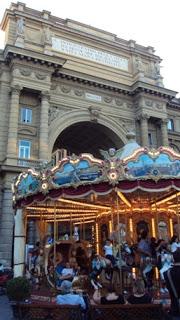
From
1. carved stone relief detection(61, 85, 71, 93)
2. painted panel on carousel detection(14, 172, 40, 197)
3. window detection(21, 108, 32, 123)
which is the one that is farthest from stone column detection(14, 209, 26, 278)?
carved stone relief detection(61, 85, 71, 93)

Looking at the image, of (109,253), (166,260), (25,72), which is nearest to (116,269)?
(109,253)

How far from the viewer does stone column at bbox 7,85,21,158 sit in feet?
75.7

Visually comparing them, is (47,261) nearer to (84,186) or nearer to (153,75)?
(84,186)

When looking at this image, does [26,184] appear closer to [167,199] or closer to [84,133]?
[167,199]

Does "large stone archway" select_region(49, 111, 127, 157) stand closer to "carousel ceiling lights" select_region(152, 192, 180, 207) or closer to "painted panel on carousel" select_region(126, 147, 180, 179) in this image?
"carousel ceiling lights" select_region(152, 192, 180, 207)

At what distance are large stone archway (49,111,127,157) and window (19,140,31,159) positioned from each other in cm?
166

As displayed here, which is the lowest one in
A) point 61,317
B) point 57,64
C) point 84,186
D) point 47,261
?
point 61,317

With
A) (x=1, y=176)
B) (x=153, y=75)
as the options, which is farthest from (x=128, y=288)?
(x=153, y=75)

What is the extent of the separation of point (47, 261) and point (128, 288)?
4187 mm

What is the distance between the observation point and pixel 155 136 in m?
30.6

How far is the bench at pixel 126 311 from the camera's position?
7.98m

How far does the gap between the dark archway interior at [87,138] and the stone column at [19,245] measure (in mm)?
14729

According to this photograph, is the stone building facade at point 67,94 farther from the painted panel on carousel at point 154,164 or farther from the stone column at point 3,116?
the painted panel on carousel at point 154,164

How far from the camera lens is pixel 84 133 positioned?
30.8 metres
